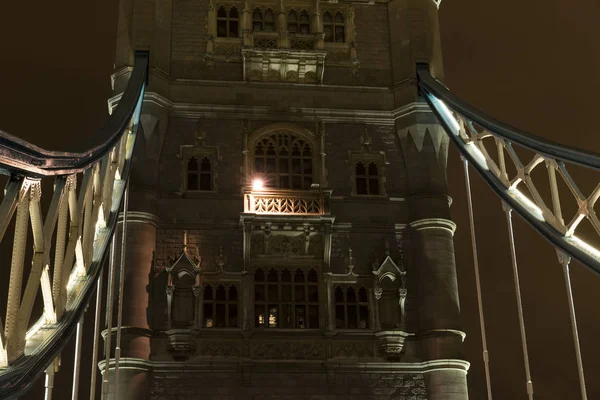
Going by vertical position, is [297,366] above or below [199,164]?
below

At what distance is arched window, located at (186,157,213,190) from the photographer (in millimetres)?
23625

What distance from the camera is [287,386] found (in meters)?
21.8

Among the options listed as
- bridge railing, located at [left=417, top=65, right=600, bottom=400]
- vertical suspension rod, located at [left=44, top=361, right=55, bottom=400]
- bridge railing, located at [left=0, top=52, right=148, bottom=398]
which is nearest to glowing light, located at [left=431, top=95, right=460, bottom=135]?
bridge railing, located at [left=417, top=65, right=600, bottom=400]

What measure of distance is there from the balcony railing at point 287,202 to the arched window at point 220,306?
2.01 m

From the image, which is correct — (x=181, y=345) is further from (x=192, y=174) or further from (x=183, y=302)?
(x=192, y=174)

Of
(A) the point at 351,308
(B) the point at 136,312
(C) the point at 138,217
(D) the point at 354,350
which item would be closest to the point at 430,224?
(A) the point at 351,308

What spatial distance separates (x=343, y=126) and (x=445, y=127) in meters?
3.03

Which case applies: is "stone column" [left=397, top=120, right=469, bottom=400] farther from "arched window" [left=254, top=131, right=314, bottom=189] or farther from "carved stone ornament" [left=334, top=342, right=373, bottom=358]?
"arched window" [left=254, top=131, right=314, bottom=189]

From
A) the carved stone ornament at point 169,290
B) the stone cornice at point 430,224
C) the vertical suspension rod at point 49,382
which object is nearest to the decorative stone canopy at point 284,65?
the stone cornice at point 430,224

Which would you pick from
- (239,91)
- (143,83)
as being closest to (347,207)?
(239,91)

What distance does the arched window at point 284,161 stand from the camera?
78.2 feet

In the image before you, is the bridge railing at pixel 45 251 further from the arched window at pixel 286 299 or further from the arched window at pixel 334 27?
the arched window at pixel 334 27

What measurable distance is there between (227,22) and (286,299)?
7805mm

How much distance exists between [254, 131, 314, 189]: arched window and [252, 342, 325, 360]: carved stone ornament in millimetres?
4063
